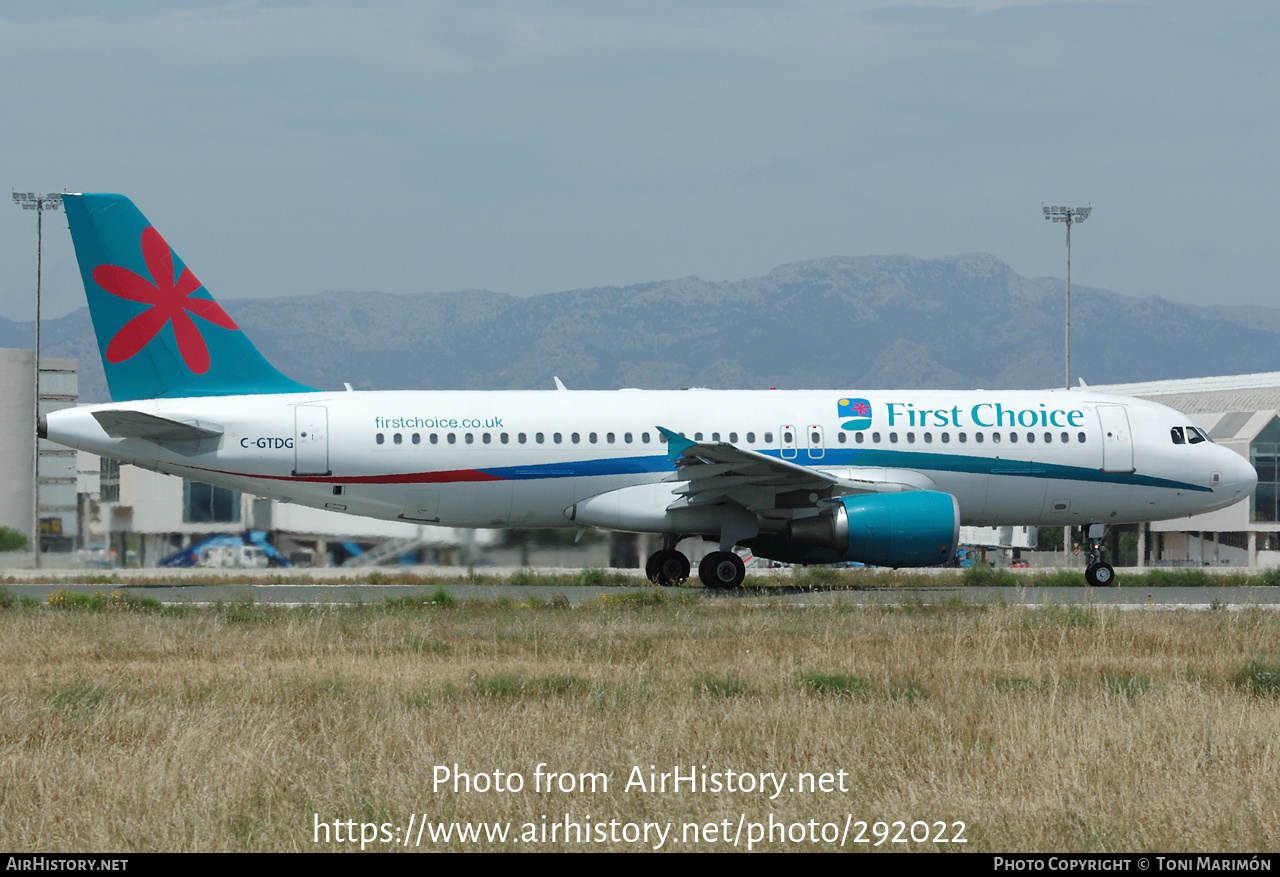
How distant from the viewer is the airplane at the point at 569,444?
24.4 meters

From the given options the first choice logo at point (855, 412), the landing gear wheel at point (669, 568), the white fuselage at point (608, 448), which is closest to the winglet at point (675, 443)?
the white fuselage at point (608, 448)

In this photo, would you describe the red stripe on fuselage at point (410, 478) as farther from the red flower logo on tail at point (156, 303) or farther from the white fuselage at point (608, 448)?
the red flower logo on tail at point (156, 303)

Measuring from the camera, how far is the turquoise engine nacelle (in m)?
23.2

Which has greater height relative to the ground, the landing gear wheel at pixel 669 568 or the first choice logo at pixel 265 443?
the first choice logo at pixel 265 443

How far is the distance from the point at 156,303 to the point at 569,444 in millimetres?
7768

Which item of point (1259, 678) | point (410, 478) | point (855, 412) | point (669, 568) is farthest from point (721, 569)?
point (1259, 678)

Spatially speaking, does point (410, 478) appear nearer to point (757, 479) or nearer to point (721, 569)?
point (721, 569)

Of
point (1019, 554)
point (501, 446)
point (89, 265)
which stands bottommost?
point (1019, 554)

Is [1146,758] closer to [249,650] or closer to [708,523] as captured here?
[249,650]

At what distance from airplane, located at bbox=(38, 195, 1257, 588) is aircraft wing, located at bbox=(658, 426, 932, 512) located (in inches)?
1.5

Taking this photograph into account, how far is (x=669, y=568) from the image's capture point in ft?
88.0

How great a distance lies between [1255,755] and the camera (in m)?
9.35

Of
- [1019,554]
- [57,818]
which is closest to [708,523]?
[57,818]

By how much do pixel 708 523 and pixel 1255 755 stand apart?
16137 mm
